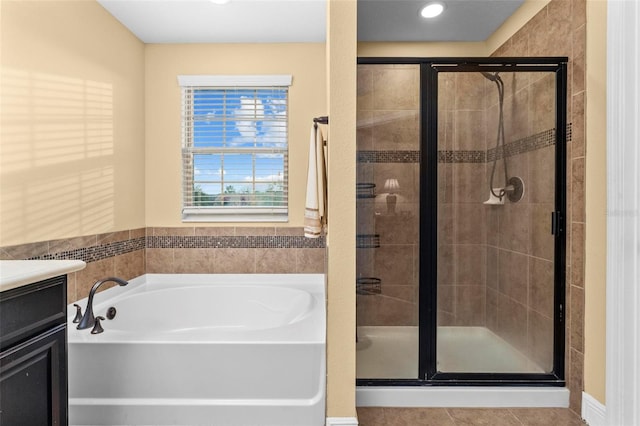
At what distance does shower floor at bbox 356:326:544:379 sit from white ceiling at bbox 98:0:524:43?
2.21m

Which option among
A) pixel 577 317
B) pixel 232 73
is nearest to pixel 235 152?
pixel 232 73

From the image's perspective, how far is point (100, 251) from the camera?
2.37 m

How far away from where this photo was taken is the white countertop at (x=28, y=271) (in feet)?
3.08

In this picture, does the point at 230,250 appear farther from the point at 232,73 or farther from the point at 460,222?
the point at 460,222

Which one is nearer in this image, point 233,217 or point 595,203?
point 595,203

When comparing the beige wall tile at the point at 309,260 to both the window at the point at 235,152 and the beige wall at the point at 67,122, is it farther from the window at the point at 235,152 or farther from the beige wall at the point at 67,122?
the beige wall at the point at 67,122

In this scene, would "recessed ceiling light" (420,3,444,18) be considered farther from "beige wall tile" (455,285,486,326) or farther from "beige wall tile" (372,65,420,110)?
"beige wall tile" (455,285,486,326)

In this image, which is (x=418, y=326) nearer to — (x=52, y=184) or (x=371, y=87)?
(x=371, y=87)

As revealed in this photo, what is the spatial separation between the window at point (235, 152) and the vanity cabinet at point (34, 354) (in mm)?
1841

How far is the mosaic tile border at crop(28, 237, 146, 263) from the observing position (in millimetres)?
2037

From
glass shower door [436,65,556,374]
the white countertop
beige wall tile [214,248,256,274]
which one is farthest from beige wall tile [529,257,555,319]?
the white countertop

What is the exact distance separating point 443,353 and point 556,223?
3.26 feet

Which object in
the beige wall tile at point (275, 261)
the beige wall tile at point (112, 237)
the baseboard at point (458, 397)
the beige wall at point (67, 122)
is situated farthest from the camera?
the beige wall tile at point (275, 261)

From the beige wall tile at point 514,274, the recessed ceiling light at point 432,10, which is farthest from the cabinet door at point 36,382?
the recessed ceiling light at point 432,10
